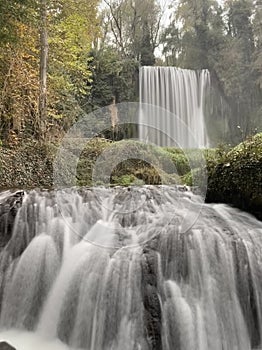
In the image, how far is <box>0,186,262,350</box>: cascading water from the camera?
11.7 feet

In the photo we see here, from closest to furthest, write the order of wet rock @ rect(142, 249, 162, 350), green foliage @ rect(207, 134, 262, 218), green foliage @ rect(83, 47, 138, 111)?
wet rock @ rect(142, 249, 162, 350), green foliage @ rect(207, 134, 262, 218), green foliage @ rect(83, 47, 138, 111)

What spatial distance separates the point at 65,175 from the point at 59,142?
145 cm

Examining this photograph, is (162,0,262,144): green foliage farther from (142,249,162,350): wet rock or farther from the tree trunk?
(142,249,162,350): wet rock

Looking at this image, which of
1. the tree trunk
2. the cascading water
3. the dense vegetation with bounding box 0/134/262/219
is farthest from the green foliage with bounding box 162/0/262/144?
the cascading water

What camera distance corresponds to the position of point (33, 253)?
457cm

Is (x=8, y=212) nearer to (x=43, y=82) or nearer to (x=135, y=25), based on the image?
(x=43, y=82)

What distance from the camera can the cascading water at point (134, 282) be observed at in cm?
357

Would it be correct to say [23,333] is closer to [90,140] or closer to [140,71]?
[90,140]

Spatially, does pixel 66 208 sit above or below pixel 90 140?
below

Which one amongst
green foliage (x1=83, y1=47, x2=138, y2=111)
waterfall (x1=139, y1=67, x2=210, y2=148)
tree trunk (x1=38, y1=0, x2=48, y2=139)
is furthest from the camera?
waterfall (x1=139, y1=67, x2=210, y2=148)

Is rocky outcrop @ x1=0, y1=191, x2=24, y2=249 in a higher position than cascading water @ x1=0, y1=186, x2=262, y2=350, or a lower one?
higher

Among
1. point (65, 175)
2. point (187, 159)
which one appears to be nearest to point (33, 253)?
point (65, 175)

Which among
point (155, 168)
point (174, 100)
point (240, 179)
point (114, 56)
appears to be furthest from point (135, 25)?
point (240, 179)

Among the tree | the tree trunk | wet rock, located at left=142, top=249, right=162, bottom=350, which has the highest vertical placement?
the tree
